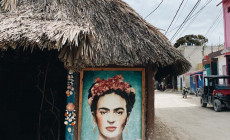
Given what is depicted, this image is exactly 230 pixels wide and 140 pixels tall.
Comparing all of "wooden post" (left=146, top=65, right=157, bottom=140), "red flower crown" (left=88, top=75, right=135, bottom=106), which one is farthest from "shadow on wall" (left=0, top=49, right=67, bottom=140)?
"wooden post" (left=146, top=65, right=157, bottom=140)

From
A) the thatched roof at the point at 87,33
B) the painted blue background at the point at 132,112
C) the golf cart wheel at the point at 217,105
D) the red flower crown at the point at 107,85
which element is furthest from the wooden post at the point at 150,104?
the golf cart wheel at the point at 217,105

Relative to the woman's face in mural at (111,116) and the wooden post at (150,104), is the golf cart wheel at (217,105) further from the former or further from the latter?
the woman's face in mural at (111,116)

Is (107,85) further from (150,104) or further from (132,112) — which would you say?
(150,104)

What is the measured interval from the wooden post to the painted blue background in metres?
0.18

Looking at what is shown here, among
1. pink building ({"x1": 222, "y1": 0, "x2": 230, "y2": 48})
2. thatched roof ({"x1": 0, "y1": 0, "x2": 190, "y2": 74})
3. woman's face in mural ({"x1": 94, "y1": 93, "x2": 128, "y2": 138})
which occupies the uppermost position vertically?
pink building ({"x1": 222, "y1": 0, "x2": 230, "y2": 48})

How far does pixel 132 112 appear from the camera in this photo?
4.56m

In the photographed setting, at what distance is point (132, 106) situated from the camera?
457 cm

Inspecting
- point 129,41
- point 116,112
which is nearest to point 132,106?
point 116,112

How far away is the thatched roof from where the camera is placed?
3.21 meters

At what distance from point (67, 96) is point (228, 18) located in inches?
529

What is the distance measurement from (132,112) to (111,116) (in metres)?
0.50

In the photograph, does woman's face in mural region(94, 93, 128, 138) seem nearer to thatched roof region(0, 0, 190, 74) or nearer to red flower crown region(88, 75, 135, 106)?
red flower crown region(88, 75, 135, 106)

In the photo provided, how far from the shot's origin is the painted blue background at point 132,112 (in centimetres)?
447

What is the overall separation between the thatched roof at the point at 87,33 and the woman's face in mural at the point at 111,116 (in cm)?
99
